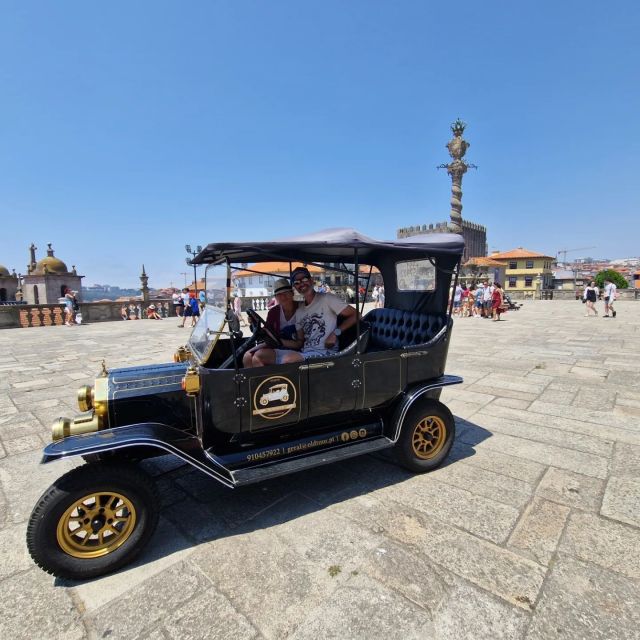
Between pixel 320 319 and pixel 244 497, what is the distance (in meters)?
1.73

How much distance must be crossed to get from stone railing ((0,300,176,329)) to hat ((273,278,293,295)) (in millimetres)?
18833

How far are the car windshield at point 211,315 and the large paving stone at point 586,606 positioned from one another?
2759 millimetres

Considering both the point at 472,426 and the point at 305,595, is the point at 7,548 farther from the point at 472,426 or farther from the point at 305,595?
the point at 472,426

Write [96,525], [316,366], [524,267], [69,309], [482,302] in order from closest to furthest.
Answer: [96,525] → [316,366] → [69,309] → [482,302] → [524,267]

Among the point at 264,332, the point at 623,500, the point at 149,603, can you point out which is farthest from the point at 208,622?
the point at 623,500

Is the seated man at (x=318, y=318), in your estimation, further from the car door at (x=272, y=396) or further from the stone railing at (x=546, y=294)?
the stone railing at (x=546, y=294)

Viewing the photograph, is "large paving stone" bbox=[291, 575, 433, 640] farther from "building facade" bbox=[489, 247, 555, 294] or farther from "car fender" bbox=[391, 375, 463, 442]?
"building facade" bbox=[489, 247, 555, 294]

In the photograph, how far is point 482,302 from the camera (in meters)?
19.3

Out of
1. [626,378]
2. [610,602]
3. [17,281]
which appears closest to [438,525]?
[610,602]

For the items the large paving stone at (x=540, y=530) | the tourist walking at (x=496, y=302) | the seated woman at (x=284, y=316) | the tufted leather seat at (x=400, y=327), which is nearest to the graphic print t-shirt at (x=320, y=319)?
the seated woman at (x=284, y=316)

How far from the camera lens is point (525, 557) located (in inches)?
98.1

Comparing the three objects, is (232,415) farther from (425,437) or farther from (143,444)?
(425,437)

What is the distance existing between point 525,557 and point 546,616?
0.46m

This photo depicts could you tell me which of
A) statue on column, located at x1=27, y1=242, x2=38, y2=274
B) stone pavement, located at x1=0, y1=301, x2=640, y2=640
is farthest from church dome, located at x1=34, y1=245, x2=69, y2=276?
stone pavement, located at x1=0, y1=301, x2=640, y2=640
